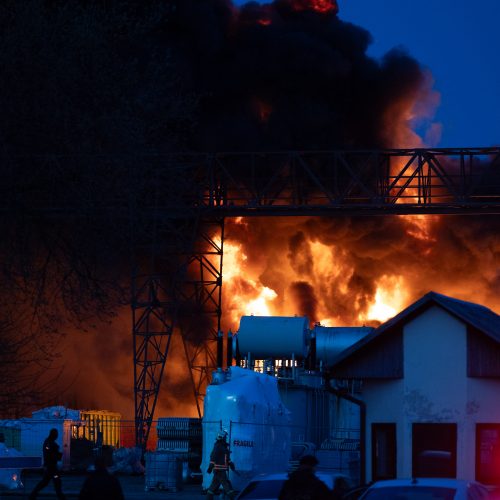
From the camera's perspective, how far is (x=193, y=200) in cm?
4875

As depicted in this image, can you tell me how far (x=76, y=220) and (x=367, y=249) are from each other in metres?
42.8

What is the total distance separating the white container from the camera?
32.1m

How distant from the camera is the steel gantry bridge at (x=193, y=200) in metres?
20.1

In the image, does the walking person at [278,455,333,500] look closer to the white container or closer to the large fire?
the white container

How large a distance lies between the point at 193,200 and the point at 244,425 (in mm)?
17809

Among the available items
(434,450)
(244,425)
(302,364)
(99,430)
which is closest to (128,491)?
(244,425)

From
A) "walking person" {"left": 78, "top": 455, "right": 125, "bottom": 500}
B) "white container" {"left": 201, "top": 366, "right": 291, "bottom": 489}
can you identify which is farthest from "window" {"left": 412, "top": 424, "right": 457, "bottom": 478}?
"walking person" {"left": 78, "top": 455, "right": 125, "bottom": 500}

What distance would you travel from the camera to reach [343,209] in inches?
1847

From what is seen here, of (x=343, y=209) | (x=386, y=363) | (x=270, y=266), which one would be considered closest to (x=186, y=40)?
(x=270, y=266)

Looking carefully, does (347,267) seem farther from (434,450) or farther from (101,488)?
(101,488)

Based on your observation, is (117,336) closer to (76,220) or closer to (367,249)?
(367,249)

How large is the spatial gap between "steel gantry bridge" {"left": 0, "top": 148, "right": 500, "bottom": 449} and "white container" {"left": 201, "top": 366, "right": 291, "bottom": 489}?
4.82 m

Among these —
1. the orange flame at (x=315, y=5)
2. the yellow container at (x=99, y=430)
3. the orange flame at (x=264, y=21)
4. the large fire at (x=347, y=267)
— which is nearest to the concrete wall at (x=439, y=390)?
the yellow container at (x=99, y=430)

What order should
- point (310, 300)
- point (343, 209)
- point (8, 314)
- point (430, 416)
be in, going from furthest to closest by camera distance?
point (310, 300), point (343, 209), point (430, 416), point (8, 314)
